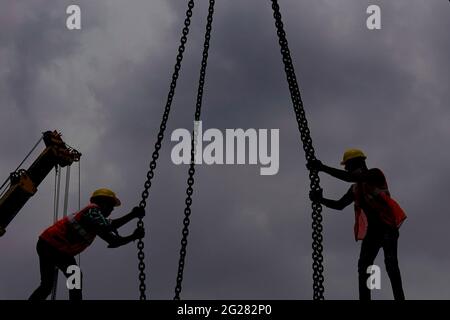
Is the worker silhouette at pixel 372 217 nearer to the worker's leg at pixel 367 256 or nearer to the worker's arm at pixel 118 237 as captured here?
the worker's leg at pixel 367 256

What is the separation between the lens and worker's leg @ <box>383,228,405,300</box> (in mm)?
6945

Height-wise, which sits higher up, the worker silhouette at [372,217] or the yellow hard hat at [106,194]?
the yellow hard hat at [106,194]

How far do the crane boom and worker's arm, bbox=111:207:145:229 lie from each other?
14390 millimetres

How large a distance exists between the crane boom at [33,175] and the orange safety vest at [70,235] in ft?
46.4

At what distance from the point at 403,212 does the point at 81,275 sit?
3689 millimetres

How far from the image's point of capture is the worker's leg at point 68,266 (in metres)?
7.55

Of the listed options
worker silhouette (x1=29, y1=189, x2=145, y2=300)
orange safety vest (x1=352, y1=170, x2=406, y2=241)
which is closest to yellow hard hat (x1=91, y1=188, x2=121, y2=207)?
worker silhouette (x1=29, y1=189, x2=145, y2=300)

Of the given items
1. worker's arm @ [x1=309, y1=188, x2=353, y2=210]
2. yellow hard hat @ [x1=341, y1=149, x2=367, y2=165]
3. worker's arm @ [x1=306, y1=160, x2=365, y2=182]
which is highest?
yellow hard hat @ [x1=341, y1=149, x2=367, y2=165]

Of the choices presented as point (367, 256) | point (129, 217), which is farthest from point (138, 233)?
point (367, 256)

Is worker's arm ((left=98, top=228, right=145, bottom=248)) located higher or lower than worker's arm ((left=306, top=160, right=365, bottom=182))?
lower

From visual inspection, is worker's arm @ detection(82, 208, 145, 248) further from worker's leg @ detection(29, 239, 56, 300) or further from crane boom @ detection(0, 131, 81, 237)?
crane boom @ detection(0, 131, 81, 237)

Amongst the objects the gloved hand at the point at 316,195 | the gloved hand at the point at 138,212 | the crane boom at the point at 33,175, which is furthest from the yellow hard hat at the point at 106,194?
the crane boom at the point at 33,175

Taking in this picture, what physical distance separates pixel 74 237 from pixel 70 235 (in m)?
0.05
